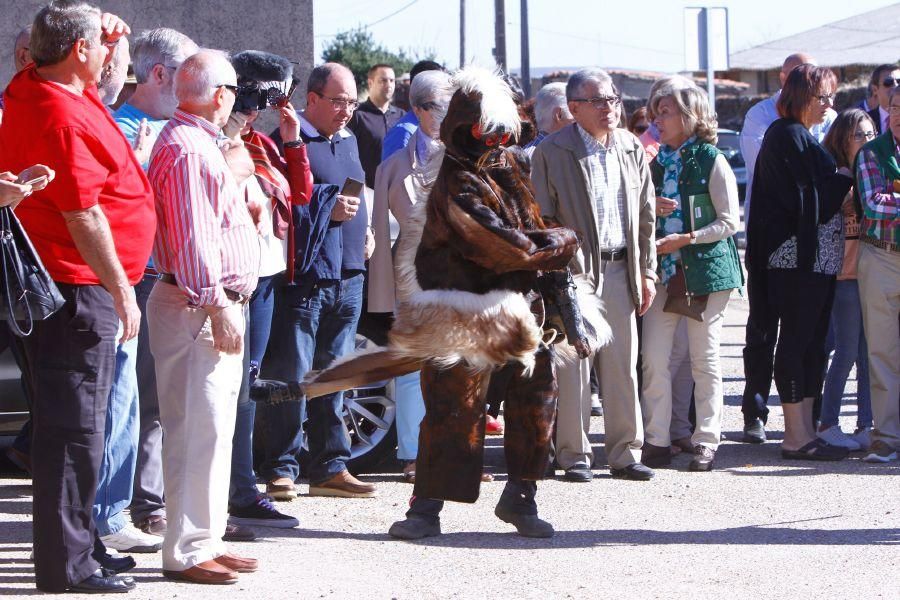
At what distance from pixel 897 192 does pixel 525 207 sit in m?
2.87

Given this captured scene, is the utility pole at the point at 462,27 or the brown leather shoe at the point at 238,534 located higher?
the utility pole at the point at 462,27

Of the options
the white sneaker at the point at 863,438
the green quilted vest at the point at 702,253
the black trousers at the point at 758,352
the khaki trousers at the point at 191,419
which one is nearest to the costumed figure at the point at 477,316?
the khaki trousers at the point at 191,419

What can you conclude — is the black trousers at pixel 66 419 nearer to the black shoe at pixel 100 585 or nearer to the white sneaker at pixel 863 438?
the black shoe at pixel 100 585

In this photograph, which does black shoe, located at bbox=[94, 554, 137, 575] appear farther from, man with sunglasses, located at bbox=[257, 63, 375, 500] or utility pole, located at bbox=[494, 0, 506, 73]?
utility pole, located at bbox=[494, 0, 506, 73]

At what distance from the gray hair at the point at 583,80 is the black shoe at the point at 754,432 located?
2.55 metres

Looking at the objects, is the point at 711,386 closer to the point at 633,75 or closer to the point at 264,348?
the point at 264,348

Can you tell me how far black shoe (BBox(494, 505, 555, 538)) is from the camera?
20.0ft

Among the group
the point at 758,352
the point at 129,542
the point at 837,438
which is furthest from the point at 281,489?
the point at 837,438

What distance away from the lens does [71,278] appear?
4.79 meters

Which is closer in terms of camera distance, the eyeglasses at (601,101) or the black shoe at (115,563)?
the black shoe at (115,563)

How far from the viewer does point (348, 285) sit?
7.07 metres

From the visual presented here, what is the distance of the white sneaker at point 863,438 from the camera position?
27.4 ft

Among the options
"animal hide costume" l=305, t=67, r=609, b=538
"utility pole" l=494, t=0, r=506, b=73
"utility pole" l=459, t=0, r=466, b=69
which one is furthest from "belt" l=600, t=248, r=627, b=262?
"utility pole" l=459, t=0, r=466, b=69

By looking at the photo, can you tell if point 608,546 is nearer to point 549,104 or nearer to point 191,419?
point 191,419
